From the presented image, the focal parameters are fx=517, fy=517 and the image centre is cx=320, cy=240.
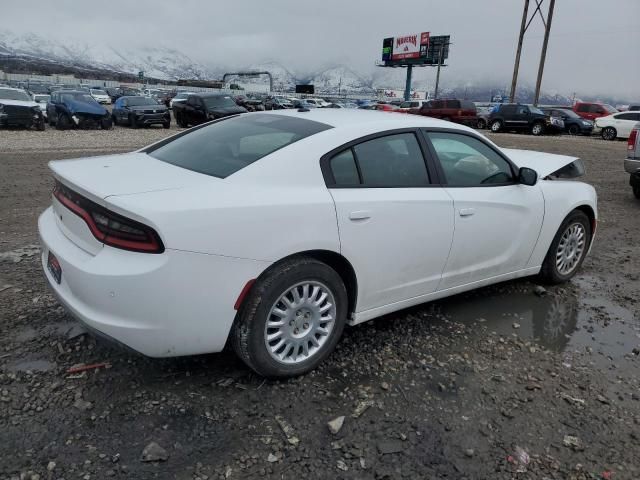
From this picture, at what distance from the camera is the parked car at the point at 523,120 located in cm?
2638

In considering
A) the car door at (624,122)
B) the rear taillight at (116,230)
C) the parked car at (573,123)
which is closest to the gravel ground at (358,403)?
the rear taillight at (116,230)

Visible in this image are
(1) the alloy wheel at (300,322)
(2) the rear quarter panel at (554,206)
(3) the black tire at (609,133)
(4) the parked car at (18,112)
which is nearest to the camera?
(1) the alloy wheel at (300,322)

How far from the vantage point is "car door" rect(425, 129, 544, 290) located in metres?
3.59

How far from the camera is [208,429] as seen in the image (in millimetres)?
2566

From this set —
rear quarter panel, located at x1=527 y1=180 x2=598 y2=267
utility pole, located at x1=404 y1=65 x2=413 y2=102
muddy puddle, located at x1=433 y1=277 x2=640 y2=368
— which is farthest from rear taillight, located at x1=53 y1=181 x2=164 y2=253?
utility pole, located at x1=404 y1=65 x2=413 y2=102

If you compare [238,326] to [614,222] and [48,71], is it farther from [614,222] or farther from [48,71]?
[48,71]

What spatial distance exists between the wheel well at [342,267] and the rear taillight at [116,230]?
696 millimetres

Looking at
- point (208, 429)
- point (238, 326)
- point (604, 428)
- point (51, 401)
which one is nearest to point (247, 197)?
point (238, 326)

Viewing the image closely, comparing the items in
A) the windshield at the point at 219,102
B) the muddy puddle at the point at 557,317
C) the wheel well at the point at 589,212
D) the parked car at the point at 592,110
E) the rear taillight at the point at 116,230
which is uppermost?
the parked car at the point at 592,110

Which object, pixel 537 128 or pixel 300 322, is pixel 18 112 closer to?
pixel 300 322

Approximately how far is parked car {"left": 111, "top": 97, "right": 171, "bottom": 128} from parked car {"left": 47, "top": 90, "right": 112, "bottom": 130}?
53.5 inches

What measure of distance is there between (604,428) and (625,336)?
1.37m

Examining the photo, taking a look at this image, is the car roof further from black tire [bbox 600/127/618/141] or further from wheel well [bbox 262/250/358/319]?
black tire [bbox 600/127/618/141]

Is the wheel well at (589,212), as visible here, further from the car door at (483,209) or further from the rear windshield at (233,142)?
the rear windshield at (233,142)
